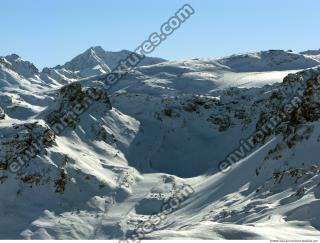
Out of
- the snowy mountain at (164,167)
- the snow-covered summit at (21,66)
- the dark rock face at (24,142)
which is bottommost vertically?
the snowy mountain at (164,167)

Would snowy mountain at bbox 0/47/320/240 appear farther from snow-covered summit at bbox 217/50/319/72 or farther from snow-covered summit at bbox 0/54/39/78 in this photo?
snow-covered summit at bbox 0/54/39/78

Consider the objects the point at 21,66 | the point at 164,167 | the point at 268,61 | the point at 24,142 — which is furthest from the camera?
the point at 21,66

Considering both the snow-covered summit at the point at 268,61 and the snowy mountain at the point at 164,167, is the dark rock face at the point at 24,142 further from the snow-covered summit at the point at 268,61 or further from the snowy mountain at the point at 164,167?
the snow-covered summit at the point at 268,61

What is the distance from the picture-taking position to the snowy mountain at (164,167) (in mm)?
24859

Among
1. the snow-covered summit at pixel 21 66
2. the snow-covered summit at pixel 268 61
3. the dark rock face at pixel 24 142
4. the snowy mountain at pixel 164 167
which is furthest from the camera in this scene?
the snow-covered summit at pixel 21 66

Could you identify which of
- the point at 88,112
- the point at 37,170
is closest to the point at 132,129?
the point at 88,112

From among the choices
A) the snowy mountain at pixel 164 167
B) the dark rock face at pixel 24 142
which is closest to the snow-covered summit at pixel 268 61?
the snowy mountain at pixel 164 167

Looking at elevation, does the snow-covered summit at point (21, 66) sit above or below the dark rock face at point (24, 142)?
above

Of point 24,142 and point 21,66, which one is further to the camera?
point 21,66

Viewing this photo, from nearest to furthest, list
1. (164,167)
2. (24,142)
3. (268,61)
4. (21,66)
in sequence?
1. (24,142)
2. (164,167)
3. (268,61)
4. (21,66)

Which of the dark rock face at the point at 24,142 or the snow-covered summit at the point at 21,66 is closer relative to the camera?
the dark rock face at the point at 24,142

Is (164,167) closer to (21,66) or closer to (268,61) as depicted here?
(268,61)

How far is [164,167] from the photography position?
4538 cm

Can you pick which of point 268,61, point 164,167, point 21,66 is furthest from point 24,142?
point 21,66
